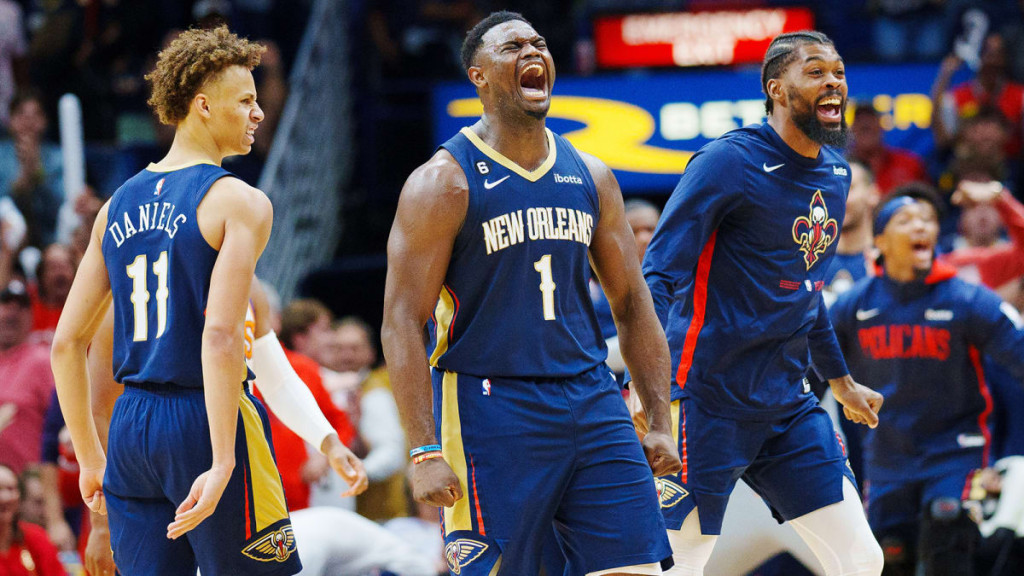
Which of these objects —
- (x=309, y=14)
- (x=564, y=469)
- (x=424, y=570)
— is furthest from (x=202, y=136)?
(x=309, y=14)

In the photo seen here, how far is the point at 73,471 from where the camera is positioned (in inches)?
309

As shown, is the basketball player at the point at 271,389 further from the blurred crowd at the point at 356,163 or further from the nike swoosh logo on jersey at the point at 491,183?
the blurred crowd at the point at 356,163

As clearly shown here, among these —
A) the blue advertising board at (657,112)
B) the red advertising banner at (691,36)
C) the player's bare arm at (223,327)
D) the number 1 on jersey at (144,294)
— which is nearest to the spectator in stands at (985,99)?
the blue advertising board at (657,112)

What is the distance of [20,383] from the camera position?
8281 millimetres

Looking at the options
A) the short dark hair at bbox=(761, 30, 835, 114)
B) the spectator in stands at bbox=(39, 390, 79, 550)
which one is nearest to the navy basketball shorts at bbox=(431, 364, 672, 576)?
the short dark hair at bbox=(761, 30, 835, 114)

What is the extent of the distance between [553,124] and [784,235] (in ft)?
24.1

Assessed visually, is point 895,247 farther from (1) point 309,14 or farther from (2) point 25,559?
(1) point 309,14

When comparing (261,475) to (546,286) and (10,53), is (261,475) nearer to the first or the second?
(546,286)

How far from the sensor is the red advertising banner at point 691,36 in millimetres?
11742

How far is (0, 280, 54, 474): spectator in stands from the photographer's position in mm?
8266

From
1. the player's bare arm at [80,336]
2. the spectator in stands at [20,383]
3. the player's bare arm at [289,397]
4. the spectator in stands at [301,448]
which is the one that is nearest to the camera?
the player's bare arm at [80,336]

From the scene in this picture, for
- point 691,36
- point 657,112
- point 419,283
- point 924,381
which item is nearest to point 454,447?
point 419,283

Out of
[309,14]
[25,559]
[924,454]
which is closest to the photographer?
[924,454]

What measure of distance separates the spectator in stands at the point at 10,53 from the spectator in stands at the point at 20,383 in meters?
3.59
